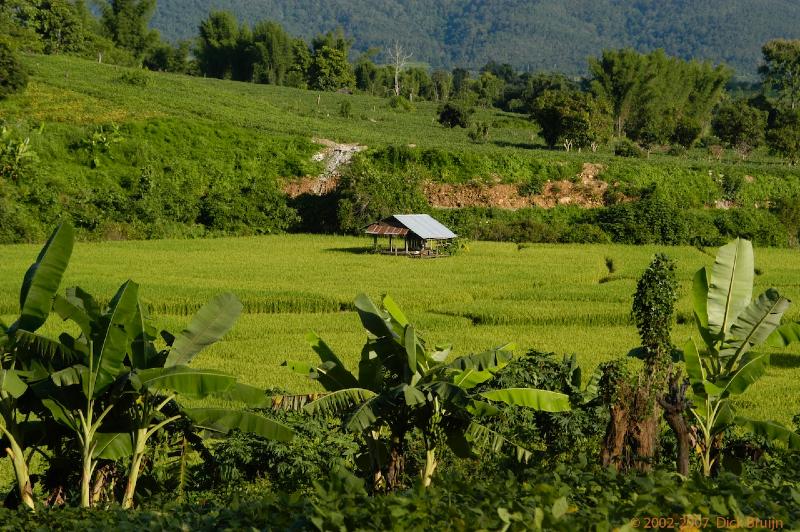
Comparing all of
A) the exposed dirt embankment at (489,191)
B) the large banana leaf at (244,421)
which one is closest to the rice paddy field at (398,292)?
the large banana leaf at (244,421)

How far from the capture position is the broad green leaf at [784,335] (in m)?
10.4

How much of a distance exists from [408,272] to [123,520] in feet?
70.4

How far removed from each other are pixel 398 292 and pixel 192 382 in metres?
15.0

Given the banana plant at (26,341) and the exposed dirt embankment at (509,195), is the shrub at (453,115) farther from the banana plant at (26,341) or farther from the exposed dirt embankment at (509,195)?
the banana plant at (26,341)

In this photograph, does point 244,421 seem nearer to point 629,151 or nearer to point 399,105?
point 629,151

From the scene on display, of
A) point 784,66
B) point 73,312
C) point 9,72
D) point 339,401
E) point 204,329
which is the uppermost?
point 784,66

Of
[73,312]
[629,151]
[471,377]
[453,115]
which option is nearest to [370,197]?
[629,151]

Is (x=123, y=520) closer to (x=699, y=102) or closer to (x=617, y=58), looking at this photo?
(x=617, y=58)

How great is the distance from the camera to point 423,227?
3288 cm

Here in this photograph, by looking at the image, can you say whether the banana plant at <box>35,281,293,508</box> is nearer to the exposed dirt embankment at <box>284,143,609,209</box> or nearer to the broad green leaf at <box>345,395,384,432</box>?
the broad green leaf at <box>345,395,384,432</box>

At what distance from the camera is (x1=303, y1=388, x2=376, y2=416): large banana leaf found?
9.08 m

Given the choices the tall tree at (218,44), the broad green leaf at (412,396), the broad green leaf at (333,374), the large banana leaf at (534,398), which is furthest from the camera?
the tall tree at (218,44)

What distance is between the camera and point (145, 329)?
30.0ft

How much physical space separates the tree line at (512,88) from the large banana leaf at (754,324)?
4269 centimetres
